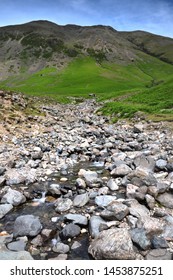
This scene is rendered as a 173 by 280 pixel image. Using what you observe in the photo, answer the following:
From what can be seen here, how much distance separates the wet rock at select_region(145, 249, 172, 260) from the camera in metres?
8.34

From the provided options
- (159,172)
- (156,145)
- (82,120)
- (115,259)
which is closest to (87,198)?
(115,259)

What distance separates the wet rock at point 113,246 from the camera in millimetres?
8188

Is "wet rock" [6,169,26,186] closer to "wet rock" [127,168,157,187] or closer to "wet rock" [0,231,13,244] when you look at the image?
"wet rock" [0,231,13,244]

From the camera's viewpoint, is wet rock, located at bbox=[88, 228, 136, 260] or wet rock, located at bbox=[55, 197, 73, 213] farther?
wet rock, located at bbox=[55, 197, 73, 213]

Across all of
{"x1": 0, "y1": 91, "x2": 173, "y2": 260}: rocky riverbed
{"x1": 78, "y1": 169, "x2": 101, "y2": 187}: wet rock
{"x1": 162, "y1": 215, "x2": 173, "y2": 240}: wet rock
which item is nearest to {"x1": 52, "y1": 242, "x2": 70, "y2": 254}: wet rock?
{"x1": 0, "y1": 91, "x2": 173, "y2": 260}: rocky riverbed

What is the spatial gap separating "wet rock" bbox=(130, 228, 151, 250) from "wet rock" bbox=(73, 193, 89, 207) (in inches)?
119

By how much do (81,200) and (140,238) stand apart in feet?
11.8

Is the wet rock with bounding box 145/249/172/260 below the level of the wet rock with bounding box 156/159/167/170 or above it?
below

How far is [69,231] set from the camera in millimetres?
9781

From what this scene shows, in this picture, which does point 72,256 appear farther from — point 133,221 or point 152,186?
point 152,186

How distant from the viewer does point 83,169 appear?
16938 mm

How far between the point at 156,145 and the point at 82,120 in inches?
671

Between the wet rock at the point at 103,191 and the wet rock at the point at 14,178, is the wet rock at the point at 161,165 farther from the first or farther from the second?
the wet rock at the point at 14,178

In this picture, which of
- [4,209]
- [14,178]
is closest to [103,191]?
[4,209]
